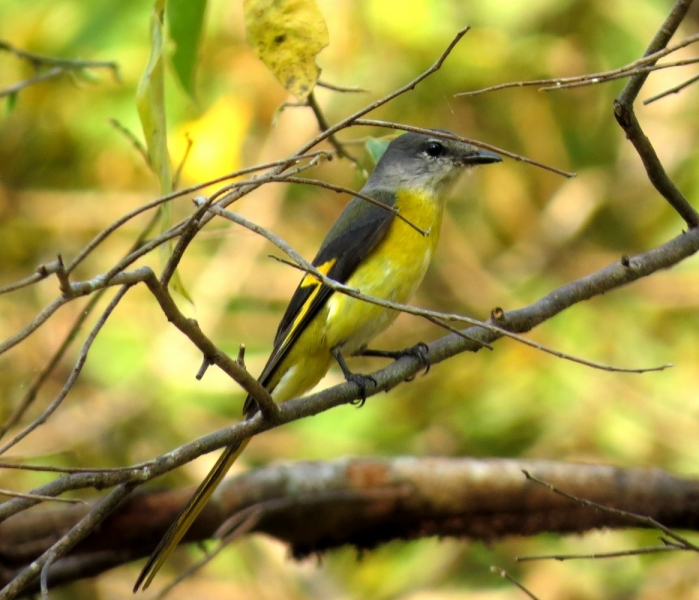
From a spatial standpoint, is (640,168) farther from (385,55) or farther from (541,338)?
(385,55)

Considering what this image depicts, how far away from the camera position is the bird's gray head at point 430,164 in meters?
3.38

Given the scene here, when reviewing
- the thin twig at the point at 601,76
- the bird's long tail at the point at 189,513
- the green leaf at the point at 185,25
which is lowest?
the bird's long tail at the point at 189,513

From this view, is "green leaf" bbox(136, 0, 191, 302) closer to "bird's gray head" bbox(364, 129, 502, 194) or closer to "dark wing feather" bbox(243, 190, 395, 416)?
"dark wing feather" bbox(243, 190, 395, 416)

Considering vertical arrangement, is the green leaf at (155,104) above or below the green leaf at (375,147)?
below

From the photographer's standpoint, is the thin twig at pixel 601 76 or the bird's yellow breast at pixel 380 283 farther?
the bird's yellow breast at pixel 380 283

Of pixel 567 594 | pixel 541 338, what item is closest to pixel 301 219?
pixel 541 338

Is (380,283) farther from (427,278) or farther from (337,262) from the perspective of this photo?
(427,278)

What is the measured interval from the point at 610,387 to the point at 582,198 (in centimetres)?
132

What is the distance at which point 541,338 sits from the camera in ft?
15.4

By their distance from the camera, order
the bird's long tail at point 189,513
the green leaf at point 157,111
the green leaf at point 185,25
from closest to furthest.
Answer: the green leaf at point 157,111
the green leaf at point 185,25
the bird's long tail at point 189,513

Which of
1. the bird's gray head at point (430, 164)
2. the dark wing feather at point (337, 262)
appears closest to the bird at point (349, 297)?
the dark wing feather at point (337, 262)

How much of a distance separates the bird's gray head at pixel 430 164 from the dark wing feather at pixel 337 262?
273mm

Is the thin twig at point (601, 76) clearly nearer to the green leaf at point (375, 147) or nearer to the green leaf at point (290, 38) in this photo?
the green leaf at point (290, 38)

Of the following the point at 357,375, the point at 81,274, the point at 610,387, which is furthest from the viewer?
the point at 81,274
